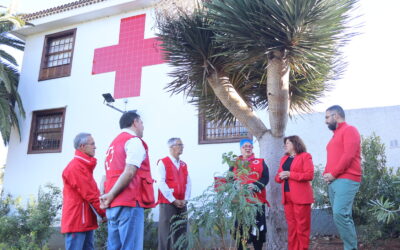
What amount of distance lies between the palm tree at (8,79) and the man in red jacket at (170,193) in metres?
7.21

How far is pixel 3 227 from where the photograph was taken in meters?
6.36

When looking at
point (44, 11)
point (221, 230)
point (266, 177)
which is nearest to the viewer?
point (221, 230)

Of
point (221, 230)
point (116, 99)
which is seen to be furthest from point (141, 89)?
point (221, 230)

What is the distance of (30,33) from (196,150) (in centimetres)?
754

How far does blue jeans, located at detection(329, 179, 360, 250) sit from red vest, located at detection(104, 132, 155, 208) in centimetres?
189

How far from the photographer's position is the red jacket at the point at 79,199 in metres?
3.65

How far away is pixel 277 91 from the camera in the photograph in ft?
15.9

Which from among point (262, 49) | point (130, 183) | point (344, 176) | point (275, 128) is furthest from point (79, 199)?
point (262, 49)

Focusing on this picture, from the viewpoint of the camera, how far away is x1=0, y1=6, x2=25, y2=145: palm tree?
10410 millimetres

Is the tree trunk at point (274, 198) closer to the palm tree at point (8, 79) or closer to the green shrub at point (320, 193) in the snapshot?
the green shrub at point (320, 193)

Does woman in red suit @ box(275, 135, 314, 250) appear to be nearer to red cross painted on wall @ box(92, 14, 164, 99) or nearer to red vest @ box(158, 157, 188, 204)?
red vest @ box(158, 157, 188, 204)

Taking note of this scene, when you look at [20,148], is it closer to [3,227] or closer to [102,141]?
[102,141]

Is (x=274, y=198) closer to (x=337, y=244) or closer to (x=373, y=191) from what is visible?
(x=373, y=191)

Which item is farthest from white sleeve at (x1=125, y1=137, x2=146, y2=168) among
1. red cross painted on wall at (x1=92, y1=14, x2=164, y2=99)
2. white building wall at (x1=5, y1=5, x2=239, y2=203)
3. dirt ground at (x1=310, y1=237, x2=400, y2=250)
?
red cross painted on wall at (x1=92, y1=14, x2=164, y2=99)
